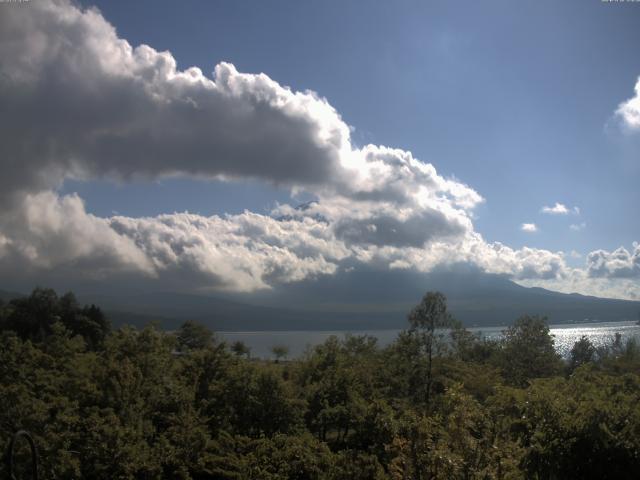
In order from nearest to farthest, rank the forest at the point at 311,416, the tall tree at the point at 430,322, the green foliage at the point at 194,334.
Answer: the forest at the point at 311,416 < the tall tree at the point at 430,322 < the green foliage at the point at 194,334

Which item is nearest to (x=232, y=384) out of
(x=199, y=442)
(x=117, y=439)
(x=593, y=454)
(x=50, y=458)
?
(x=199, y=442)

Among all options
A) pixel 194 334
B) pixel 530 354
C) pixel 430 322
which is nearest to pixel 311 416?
pixel 430 322

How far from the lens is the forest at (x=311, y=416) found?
11.8 meters

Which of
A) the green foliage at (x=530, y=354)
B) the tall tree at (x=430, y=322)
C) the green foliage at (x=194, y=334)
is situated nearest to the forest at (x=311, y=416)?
the tall tree at (x=430, y=322)

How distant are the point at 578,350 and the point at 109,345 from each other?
7088 cm

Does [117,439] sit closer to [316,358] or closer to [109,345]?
[109,345]

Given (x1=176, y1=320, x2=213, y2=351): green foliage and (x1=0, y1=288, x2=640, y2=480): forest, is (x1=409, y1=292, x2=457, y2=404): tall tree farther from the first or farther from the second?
(x1=176, y1=320, x2=213, y2=351): green foliage

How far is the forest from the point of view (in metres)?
11.8

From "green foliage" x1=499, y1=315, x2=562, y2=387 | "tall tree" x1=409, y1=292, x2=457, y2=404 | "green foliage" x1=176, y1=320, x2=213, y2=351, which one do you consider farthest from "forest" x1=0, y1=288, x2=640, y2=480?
"green foliage" x1=176, y1=320, x2=213, y2=351

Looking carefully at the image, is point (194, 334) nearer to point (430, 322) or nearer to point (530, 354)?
point (430, 322)

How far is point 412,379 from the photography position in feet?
A: 132

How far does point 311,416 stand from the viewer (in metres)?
28.0

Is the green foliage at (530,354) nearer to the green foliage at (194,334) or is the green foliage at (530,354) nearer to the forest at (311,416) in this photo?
the forest at (311,416)

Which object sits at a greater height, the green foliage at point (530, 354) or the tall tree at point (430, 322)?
the tall tree at point (430, 322)
